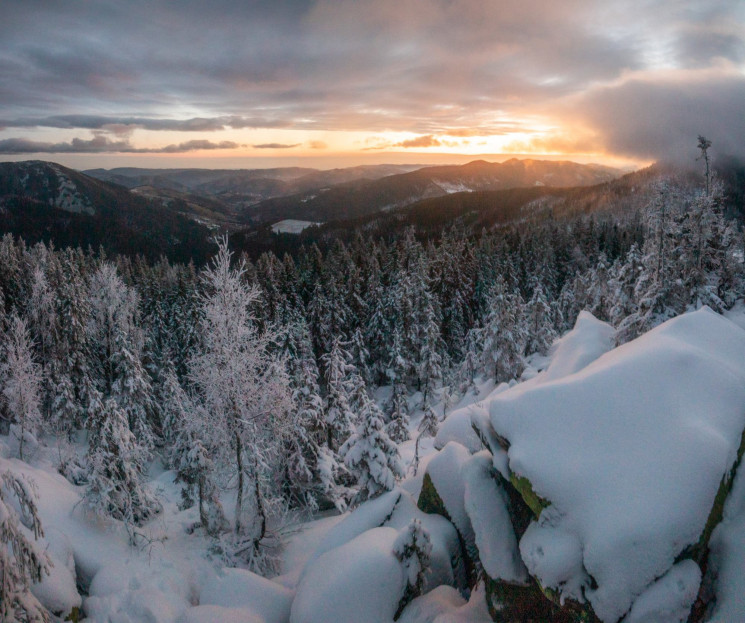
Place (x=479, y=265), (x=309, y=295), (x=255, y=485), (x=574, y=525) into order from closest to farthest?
(x=574, y=525), (x=255, y=485), (x=309, y=295), (x=479, y=265)

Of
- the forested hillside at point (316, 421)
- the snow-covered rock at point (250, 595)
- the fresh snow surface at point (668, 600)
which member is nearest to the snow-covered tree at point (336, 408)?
the forested hillside at point (316, 421)

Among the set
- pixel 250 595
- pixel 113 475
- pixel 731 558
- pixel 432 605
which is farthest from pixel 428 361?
pixel 731 558

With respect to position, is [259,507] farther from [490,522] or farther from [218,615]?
[490,522]

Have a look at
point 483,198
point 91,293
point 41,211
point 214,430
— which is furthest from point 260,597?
point 41,211

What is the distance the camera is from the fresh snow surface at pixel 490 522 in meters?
8.23

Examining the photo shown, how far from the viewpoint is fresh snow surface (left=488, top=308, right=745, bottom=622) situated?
621cm

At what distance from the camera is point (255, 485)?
1495cm

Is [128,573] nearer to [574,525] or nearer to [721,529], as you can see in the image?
[574,525]

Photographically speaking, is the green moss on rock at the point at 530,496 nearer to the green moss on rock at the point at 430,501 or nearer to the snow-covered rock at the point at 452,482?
the snow-covered rock at the point at 452,482

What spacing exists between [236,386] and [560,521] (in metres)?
10.3

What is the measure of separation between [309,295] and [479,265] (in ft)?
78.3

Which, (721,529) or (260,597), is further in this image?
(260,597)

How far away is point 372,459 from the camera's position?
13.9 meters

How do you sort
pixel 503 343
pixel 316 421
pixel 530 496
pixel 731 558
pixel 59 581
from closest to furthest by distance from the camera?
pixel 731 558
pixel 530 496
pixel 59 581
pixel 316 421
pixel 503 343
